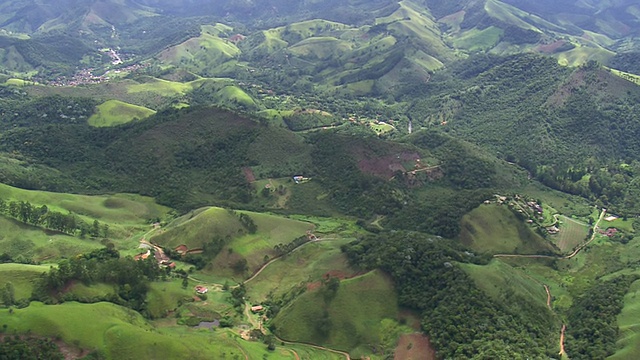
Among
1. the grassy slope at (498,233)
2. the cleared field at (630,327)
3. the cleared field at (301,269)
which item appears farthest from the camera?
the grassy slope at (498,233)

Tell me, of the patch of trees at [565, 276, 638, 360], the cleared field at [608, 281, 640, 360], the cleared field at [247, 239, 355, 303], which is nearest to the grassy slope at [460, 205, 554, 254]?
the patch of trees at [565, 276, 638, 360]

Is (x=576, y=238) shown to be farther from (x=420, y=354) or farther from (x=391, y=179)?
(x=420, y=354)

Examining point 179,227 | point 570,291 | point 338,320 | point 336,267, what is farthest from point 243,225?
point 570,291

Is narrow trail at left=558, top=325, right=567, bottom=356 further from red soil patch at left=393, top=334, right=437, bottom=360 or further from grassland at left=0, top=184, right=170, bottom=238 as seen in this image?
grassland at left=0, top=184, right=170, bottom=238

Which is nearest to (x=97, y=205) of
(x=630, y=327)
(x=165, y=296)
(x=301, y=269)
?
(x=165, y=296)

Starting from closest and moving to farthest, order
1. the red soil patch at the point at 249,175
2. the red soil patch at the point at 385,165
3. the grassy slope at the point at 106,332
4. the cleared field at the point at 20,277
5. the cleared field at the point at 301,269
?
the grassy slope at the point at 106,332 < the cleared field at the point at 20,277 < the cleared field at the point at 301,269 < the red soil patch at the point at 385,165 < the red soil patch at the point at 249,175

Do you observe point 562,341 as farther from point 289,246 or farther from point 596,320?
point 289,246

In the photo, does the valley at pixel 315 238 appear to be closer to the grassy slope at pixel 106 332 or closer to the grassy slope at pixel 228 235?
the grassy slope at pixel 106 332

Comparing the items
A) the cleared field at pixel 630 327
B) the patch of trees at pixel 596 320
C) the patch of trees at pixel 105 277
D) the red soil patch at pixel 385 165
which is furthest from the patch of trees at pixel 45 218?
the cleared field at pixel 630 327
